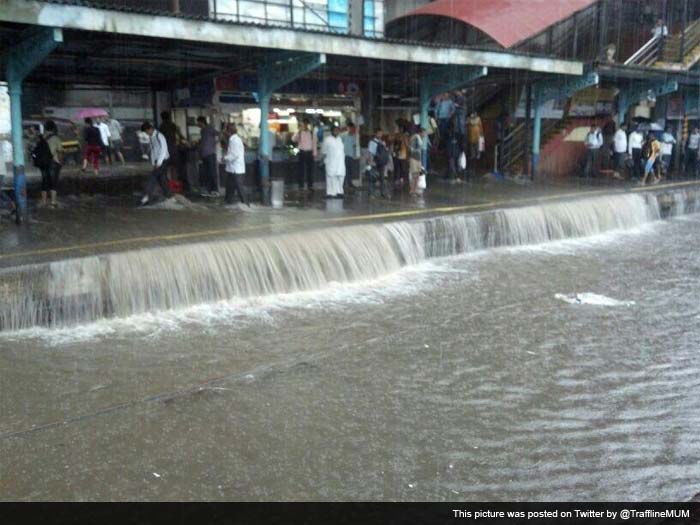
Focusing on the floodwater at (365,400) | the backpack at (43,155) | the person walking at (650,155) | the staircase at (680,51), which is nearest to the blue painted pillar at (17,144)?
the backpack at (43,155)

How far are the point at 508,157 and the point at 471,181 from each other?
3.05 m

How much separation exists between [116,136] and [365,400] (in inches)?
809

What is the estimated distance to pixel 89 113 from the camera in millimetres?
24828

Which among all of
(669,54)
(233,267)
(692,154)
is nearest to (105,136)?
(233,267)

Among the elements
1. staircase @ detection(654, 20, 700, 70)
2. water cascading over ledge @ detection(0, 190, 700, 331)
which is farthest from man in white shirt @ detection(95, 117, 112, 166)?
staircase @ detection(654, 20, 700, 70)

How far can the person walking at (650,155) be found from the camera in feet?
73.2

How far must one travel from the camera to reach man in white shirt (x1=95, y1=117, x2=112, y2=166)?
2167 centimetres

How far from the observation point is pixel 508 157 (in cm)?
2356

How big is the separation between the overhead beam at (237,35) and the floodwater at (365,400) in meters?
4.52

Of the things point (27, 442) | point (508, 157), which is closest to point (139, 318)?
point (27, 442)

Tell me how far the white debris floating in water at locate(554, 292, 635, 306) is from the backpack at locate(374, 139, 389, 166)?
7517mm

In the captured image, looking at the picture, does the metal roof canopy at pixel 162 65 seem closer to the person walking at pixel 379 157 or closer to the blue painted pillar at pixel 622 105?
the person walking at pixel 379 157

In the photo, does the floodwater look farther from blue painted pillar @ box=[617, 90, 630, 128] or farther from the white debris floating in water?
blue painted pillar @ box=[617, 90, 630, 128]

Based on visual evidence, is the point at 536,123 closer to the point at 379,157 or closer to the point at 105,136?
the point at 379,157
